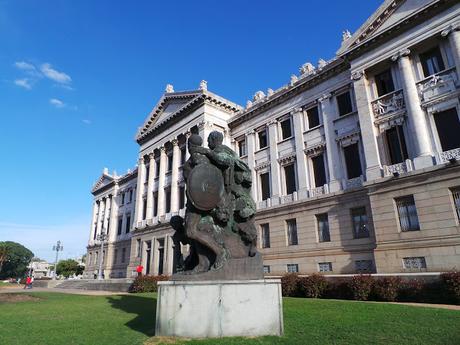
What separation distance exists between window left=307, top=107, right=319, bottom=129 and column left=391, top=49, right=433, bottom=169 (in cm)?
704

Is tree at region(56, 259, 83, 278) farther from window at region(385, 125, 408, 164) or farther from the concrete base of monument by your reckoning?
the concrete base of monument

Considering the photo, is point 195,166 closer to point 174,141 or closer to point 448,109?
point 448,109

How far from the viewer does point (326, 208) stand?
22.6 metres

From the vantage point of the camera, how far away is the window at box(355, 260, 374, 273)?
19.2 metres

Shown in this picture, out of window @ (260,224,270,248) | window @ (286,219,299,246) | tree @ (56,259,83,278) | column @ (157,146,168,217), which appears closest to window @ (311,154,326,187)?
window @ (286,219,299,246)

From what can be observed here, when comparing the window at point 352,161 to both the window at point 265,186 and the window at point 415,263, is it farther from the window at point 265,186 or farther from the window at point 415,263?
the window at point 265,186

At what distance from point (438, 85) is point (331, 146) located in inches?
305

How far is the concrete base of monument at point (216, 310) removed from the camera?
540 cm

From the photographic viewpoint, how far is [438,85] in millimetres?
18406

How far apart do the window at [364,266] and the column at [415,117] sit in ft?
21.7

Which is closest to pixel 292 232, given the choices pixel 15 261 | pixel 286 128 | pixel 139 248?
pixel 286 128

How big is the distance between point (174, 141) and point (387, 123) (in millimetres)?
23506

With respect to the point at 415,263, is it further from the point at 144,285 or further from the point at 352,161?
Result: the point at 144,285

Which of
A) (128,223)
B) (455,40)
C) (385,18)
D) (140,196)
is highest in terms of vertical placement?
(385,18)
